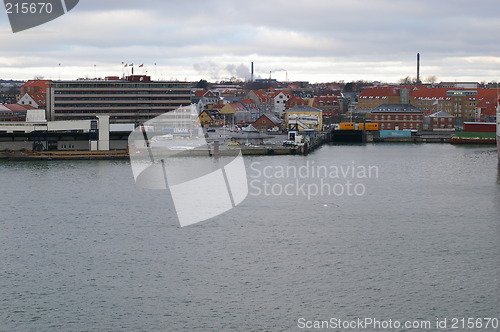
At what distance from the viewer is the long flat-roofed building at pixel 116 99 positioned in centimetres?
2497

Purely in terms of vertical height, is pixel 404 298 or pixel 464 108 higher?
pixel 464 108

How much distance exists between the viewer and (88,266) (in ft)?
24.2

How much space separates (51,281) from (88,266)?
559 millimetres

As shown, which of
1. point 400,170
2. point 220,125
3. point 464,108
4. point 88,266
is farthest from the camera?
point 464,108

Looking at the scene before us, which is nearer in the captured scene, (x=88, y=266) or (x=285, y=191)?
(x=88, y=266)

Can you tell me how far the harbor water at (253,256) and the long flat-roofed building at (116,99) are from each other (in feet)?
40.3

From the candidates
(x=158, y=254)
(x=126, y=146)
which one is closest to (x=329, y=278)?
(x=158, y=254)

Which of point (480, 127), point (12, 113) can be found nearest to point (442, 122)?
point (480, 127)

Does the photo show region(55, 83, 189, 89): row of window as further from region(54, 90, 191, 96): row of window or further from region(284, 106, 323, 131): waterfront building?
region(284, 106, 323, 131): waterfront building

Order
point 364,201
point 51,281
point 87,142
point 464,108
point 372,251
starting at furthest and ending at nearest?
point 464,108, point 87,142, point 364,201, point 372,251, point 51,281

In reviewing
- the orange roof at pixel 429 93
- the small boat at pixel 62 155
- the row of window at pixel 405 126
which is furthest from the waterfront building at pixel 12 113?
the orange roof at pixel 429 93

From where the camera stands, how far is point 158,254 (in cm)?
782

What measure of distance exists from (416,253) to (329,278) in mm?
1357

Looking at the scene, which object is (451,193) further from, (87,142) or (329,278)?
(87,142)
